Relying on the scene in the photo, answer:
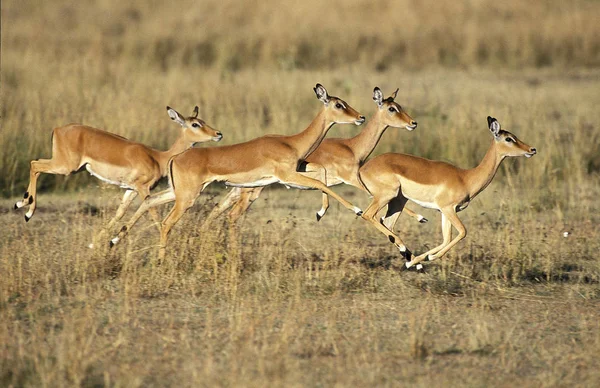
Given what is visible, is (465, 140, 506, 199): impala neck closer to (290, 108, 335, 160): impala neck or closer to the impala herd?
the impala herd

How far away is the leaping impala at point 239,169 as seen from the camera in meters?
9.23

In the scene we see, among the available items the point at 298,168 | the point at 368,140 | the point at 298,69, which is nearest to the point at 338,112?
the point at 368,140

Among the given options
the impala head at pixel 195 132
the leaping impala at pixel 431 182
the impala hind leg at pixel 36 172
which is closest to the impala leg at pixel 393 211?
the leaping impala at pixel 431 182

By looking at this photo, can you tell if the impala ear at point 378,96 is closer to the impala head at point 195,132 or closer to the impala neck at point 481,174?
the impala neck at point 481,174

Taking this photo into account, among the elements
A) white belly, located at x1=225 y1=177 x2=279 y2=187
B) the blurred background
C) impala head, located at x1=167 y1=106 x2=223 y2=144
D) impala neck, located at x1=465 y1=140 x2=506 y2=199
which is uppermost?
the blurred background

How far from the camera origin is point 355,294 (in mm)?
8594

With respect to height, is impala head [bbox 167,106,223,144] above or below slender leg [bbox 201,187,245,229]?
above

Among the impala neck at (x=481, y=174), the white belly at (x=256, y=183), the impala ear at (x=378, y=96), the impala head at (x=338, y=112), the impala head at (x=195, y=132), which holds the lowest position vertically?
the white belly at (x=256, y=183)

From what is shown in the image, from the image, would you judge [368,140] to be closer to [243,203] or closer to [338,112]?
[338,112]

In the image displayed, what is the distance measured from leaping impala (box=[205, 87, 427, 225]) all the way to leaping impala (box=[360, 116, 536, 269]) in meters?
0.33

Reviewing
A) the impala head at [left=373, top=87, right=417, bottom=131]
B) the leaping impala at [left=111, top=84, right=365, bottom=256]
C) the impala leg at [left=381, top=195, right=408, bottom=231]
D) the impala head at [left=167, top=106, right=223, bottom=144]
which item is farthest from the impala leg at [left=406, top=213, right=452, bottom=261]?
the impala head at [left=167, top=106, right=223, bottom=144]

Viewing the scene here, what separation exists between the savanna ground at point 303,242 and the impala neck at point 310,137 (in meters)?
0.74

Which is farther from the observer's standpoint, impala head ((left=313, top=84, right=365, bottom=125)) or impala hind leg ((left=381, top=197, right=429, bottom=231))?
impala hind leg ((left=381, top=197, right=429, bottom=231))

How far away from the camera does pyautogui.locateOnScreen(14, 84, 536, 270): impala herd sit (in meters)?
9.29
